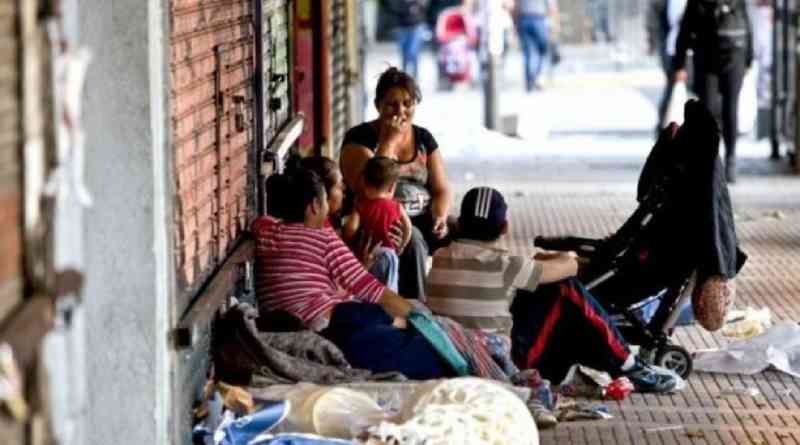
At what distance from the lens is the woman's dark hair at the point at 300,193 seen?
841cm

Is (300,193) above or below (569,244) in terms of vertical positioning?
above

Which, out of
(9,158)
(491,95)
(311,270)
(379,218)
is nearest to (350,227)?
(379,218)

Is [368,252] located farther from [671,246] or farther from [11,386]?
[11,386]

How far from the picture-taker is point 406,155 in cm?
1075

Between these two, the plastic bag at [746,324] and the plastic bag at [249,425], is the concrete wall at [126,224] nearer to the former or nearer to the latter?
the plastic bag at [249,425]

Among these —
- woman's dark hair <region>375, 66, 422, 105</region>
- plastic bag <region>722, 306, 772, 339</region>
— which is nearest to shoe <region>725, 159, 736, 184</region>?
plastic bag <region>722, 306, 772, 339</region>

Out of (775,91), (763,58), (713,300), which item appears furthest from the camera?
(763,58)

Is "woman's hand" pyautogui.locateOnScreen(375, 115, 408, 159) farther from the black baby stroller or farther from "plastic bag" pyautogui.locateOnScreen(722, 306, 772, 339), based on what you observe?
"plastic bag" pyautogui.locateOnScreen(722, 306, 772, 339)

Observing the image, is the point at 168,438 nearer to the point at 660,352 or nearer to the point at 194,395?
the point at 194,395

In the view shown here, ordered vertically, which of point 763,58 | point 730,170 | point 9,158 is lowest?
point 730,170

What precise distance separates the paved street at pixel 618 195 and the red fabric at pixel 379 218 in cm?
157

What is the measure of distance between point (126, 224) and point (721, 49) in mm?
10876

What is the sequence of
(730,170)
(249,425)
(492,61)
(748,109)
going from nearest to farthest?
(249,425) < (730,170) < (748,109) < (492,61)

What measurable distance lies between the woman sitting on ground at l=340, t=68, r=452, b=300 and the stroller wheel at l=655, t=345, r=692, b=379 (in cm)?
150
